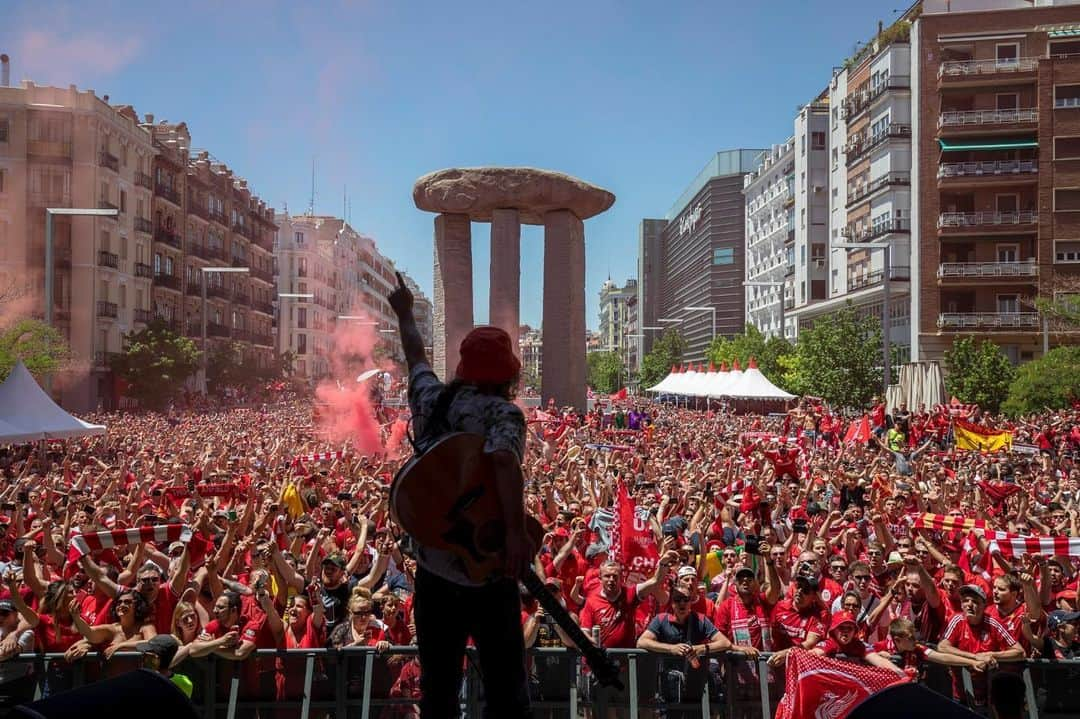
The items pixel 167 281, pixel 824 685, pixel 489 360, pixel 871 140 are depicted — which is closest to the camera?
pixel 489 360

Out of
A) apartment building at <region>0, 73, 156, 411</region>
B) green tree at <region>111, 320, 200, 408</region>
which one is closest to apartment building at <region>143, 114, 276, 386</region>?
apartment building at <region>0, 73, 156, 411</region>

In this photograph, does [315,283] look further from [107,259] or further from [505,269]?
[505,269]

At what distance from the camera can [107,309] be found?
171ft

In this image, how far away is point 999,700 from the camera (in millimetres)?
3422

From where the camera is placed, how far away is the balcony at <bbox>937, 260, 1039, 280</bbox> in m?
48.5

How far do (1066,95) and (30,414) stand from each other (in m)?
47.4

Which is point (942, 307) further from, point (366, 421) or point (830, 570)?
point (830, 570)

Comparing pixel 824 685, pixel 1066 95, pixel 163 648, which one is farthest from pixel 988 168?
pixel 163 648

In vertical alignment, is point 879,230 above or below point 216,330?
above

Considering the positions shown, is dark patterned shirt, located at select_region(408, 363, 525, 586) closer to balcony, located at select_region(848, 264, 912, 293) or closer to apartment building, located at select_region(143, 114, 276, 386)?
balcony, located at select_region(848, 264, 912, 293)

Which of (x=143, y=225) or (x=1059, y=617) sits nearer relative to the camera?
(x=1059, y=617)

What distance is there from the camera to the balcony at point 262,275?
81625mm

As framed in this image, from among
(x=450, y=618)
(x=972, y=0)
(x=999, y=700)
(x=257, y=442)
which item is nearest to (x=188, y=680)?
(x=450, y=618)

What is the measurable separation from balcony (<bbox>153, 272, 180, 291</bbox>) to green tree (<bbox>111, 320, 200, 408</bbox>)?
37.9ft
